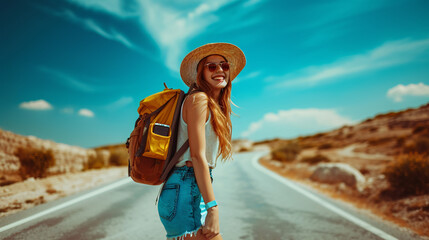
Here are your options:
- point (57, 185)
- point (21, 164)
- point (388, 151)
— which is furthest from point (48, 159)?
point (388, 151)

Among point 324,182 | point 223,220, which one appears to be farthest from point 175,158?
Result: point 324,182

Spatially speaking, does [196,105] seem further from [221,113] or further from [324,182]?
[324,182]

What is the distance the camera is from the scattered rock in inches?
341

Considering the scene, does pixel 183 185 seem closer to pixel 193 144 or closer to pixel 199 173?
pixel 199 173

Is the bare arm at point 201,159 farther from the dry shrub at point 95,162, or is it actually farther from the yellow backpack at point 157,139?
the dry shrub at point 95,162

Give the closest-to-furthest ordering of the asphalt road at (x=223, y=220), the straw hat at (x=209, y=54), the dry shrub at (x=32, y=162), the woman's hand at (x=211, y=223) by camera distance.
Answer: the woman's hand at (x=211, y=223), the straw hat at (x=209, y=54), the asphalt road at (x=223, y=220), the dry shrub at (x=32, y=162)

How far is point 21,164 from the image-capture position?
827 cm

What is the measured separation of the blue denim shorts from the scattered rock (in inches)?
317

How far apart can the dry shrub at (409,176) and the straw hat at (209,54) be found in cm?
645

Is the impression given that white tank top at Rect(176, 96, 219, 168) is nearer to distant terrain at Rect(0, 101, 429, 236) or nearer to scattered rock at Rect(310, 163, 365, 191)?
distant terrain at Rect(0, 101, 429, 236)

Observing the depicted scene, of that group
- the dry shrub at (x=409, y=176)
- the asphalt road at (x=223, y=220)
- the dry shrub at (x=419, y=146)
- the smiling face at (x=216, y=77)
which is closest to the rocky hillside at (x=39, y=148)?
the asphalt road at (x=223, y=220)

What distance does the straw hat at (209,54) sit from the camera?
2.08m

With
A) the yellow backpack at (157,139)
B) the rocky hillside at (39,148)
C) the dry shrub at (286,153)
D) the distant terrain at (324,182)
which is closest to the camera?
the yellow backpack at (157,139)

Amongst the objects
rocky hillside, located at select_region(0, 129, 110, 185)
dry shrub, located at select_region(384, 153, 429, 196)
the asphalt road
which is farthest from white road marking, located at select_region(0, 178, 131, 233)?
dry shrub, located at select_region(384, 153, 429, 196)
